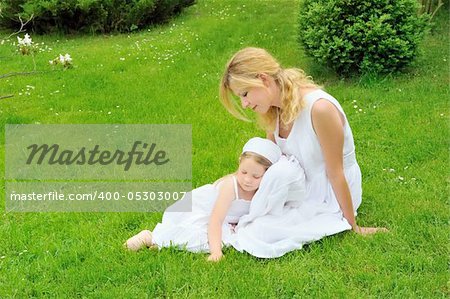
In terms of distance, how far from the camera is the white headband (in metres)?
3.50

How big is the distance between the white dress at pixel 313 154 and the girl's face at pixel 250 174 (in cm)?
23

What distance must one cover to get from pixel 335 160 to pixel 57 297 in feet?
5.61

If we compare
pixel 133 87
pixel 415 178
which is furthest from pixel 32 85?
pixel 415 178

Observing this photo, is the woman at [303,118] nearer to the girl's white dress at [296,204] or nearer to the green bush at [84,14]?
the girl's white dress at [296,204]

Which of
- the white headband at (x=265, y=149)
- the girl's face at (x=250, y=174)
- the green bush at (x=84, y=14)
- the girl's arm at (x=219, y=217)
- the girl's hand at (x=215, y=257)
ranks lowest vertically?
the green bush at (x=84, y=14)

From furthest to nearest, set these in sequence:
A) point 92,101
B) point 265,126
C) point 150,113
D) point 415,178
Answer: point 92,101, point 150,113, point 415,178, point 265,126

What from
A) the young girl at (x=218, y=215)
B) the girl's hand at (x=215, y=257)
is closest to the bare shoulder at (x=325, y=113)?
the young girl at (x=218, y=215)

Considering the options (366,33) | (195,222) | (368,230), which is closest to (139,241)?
(195,222)

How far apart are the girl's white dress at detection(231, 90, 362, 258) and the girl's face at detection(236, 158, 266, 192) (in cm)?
9

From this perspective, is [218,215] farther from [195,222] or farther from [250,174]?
[250,174]

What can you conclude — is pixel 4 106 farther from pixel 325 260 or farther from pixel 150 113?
pixel 325 260

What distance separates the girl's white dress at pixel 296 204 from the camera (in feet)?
11.1

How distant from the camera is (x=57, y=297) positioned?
3090mm

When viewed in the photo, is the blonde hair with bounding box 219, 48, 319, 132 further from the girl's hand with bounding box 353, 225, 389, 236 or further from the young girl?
the girl's hand with bounding box 353, 225, 389, 236
